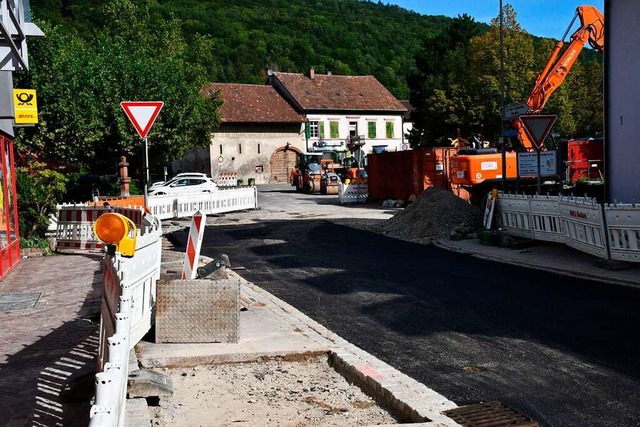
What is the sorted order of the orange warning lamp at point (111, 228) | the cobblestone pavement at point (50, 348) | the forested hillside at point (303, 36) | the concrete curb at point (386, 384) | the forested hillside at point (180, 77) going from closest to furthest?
1. the concrete curb at point (386, 384)
2. the cobblestone pavement at point (50, 348)
3. the orange warning lamp at point (111, 228)
4. the forested hillside at point (180, 77)
5. the forested hillside at point (303, 36)

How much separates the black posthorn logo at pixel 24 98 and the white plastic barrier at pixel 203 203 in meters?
7.81

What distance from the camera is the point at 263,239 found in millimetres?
19516

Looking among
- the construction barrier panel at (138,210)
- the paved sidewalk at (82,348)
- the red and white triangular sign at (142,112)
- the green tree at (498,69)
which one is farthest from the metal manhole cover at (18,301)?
the green tree at (498,69)

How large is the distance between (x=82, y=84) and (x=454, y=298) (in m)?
28.1

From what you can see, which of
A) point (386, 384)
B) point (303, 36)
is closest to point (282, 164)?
point (303, 36)

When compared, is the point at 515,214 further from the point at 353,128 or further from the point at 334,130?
the point at 353,128

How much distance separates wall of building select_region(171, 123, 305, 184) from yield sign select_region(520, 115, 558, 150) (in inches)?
1819

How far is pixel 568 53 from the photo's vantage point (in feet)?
90.4

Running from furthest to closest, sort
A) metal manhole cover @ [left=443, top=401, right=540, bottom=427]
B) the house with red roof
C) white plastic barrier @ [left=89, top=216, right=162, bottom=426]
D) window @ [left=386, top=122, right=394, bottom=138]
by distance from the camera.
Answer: window @ [left=386, top=122, right=394, bottom=138] < the house with red roof < metal manhole cover @ [left=443, top=401, right=540, bottom=427] < white plastic barrier @ [left=89, top=216, right=162, bottom=426]

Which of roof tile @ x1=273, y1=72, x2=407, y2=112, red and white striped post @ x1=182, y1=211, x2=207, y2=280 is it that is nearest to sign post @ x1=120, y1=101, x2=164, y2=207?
red and white striped post @ x1=182, y1=211, x2=207, y2=280

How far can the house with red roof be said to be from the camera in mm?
62688

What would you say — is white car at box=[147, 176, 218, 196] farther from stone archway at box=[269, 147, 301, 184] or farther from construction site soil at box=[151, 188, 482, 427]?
construction site soil at box=[151, 188, 482, 427]

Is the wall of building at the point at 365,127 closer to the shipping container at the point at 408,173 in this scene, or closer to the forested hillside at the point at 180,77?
the forested hillside at the point at 180,77

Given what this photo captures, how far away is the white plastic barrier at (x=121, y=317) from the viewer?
330 cm
